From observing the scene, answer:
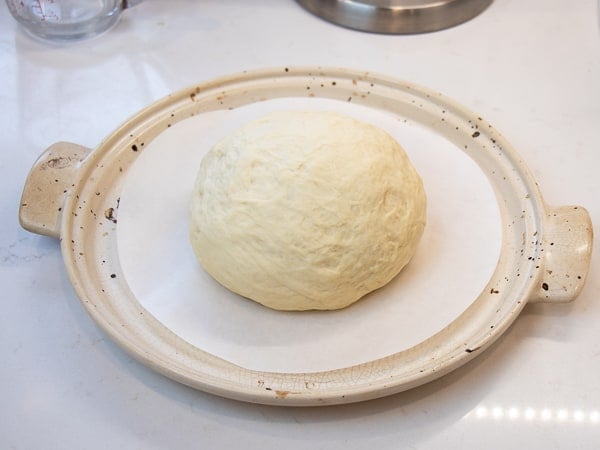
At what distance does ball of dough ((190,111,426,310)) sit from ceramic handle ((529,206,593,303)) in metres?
0.20

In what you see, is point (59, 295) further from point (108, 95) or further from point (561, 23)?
point (561, 23)

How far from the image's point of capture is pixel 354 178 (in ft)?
3.22

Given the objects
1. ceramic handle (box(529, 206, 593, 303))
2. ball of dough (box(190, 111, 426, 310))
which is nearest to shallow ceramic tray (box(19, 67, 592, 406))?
ceramic handle (box(529, 206, 593, 303))

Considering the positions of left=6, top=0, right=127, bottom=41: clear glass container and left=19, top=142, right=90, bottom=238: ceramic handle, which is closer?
left=19, top=142, right=90, bottom=238: ceramic handle

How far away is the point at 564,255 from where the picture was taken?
1.01m

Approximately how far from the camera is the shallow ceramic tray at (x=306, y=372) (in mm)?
903

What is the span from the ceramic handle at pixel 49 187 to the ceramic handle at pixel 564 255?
81 cm

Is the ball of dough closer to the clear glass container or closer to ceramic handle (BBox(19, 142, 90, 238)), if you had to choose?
ceramic handle (BBox(19, 142, 90, 238))

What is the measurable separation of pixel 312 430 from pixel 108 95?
3.13ft

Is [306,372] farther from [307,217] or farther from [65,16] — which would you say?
[65,16]

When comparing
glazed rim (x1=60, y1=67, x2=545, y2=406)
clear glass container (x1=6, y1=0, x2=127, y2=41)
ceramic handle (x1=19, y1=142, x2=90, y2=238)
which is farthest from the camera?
clear glass container (x1=6, y1=0, x2=127, y2=41)

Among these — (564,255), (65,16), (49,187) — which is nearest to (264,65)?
(65,16)

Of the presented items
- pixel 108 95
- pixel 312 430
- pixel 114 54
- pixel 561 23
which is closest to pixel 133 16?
pixel 114 54

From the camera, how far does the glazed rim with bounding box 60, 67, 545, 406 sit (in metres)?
0.89
